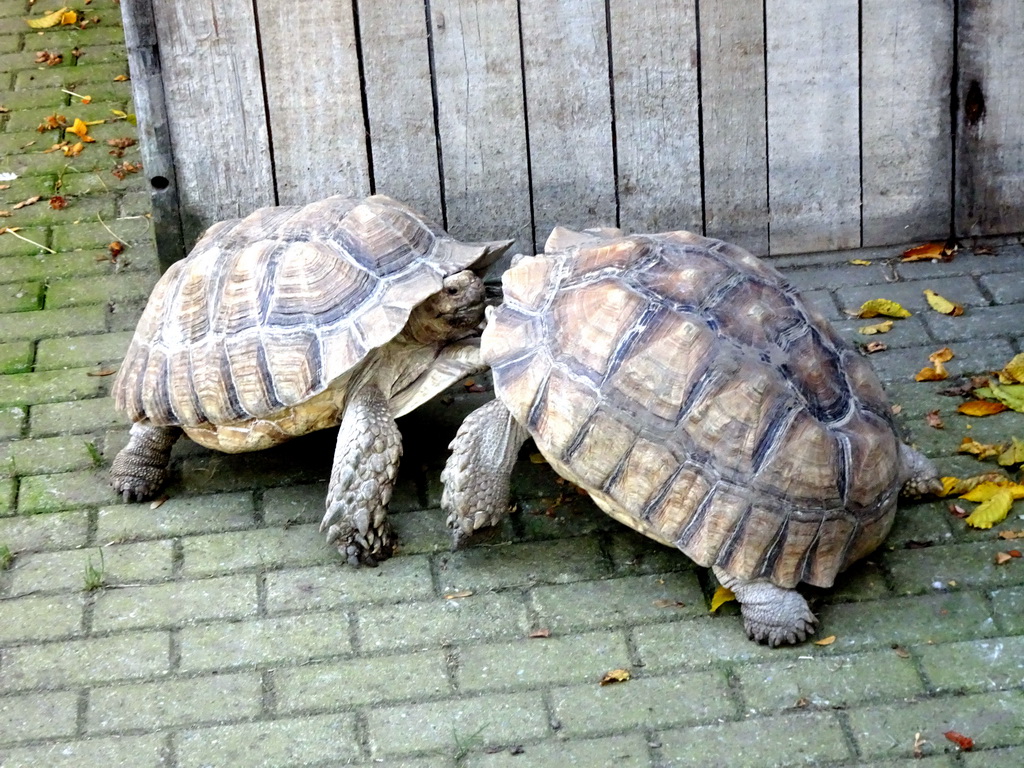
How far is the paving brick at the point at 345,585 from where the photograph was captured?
13.5 ft

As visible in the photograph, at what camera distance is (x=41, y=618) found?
409 centimetres

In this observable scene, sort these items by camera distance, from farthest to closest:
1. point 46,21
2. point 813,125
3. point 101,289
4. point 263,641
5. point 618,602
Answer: point 46,21, point 101,289, point 813,125, point 618,602, point 263,641

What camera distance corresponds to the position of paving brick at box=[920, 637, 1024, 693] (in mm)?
3672

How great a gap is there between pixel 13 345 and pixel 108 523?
1329mm

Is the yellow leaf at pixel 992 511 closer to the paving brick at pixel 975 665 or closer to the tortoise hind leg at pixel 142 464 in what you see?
the paving brick at pixel 975 665

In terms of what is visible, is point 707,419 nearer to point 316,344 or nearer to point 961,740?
point 961,740

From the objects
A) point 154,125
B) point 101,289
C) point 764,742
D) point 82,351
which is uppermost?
point 154,125

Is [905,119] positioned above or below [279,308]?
above

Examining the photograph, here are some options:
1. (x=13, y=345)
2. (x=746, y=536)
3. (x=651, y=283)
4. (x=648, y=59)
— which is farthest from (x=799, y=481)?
(x=13, y=345)

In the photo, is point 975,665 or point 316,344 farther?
point 316,344

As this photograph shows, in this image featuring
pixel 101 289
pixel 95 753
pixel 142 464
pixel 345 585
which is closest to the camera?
pixel 95 753

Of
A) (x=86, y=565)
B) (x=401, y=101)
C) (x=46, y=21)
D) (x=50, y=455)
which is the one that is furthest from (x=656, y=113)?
(x=46, y=21)

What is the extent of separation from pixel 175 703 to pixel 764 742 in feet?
5.40

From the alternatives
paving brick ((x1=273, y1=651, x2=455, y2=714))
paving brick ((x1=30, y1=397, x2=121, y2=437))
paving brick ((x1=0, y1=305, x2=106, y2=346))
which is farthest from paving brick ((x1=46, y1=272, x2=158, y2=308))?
paving brick ((x1=273, y1=651, x2=455, y2=714))
